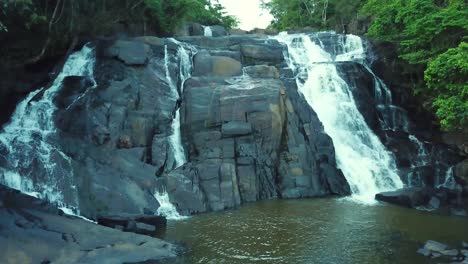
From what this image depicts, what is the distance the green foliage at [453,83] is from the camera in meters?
18.3

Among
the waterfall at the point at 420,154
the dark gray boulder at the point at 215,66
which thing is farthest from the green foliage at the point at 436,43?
the dark gray boulder at the point at 215,66

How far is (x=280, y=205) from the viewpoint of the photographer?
18.5m

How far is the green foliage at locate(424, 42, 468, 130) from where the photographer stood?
18.3 m

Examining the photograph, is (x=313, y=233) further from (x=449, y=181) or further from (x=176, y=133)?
(x=449, y=181)

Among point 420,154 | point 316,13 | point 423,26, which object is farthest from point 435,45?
point 316,13

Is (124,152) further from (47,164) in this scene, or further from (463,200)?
(463,200)

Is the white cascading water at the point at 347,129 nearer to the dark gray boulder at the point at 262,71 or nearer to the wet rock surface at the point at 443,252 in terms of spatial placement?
the dark gray boulder at the point at 262,71

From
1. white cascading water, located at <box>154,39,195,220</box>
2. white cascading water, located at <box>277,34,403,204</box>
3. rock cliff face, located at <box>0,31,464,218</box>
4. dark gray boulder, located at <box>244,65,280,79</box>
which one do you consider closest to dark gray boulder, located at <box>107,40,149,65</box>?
rock cliff face, located at <box>0,31,464,218</box>

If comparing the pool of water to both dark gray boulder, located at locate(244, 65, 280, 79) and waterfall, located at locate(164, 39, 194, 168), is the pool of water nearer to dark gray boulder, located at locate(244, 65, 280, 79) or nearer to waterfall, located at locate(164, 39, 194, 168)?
waterfall, located at locate(164, 39, 194, 168)

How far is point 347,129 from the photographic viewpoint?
2375 centimetres

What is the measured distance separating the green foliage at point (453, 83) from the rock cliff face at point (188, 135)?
4.30 m

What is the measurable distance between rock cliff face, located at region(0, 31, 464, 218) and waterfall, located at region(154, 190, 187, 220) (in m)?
0.26

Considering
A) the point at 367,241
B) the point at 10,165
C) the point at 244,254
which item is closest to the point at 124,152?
the point at 10,165

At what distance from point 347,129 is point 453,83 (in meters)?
5.99
